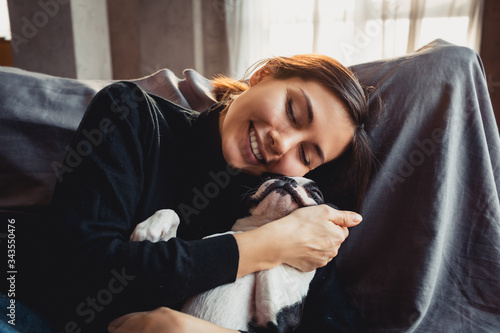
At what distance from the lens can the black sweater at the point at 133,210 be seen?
62 centimetres

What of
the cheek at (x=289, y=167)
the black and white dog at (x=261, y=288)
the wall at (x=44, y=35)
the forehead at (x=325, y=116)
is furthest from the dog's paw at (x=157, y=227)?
the wall at (x=44, y=35)

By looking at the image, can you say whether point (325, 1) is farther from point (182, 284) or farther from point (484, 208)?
point (182, 284)

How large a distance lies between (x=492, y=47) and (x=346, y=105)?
2799 millimetres

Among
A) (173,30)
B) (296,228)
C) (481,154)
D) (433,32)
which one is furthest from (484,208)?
(173,30)

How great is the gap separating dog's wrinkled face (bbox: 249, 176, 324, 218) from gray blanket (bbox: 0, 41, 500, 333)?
29 cm

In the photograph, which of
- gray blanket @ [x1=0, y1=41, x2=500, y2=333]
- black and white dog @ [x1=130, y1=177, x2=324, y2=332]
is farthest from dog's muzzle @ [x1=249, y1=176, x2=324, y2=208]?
gray blanket @ [x1=0, y1=41, x2=500, y2=333]

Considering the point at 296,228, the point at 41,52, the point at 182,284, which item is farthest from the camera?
the point at 41,52

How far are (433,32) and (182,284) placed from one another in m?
3.18

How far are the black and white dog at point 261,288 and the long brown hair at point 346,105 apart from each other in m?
0.23

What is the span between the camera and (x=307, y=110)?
2.61 feet

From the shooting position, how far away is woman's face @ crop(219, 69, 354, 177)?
31.0 inches

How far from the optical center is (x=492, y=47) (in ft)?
9.34

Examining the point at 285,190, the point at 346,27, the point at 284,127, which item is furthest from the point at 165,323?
the point at 346,27

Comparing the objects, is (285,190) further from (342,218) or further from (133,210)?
(133,210)
